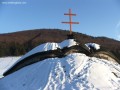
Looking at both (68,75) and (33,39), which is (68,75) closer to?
(68,75)

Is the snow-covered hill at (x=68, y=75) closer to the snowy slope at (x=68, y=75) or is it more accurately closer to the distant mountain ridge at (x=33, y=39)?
the snowy slope at (x=68, y=75)

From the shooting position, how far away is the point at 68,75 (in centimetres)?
1903

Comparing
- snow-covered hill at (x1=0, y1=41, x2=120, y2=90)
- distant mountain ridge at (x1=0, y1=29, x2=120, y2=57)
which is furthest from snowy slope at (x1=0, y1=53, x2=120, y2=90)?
distant mountain ridge at (x1=0, y1=29, x2=120, y2=57)

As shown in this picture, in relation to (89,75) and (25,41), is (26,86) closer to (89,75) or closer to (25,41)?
(89,75)

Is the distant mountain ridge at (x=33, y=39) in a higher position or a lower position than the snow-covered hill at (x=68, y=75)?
lower

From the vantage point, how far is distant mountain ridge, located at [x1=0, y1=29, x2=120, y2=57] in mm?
51469

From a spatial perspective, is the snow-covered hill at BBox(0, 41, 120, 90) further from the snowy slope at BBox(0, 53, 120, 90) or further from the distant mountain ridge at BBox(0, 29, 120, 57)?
the distant mountain ridge at BBox(0, 29, 120, 57)

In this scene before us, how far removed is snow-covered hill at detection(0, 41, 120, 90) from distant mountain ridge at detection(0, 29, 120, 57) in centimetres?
2832

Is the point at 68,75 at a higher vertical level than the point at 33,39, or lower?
higher

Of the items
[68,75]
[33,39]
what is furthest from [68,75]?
[33,39]

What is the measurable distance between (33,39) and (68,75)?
4070 centimetres

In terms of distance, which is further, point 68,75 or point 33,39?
point 33,39

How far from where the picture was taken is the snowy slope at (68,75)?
18078 millimetres

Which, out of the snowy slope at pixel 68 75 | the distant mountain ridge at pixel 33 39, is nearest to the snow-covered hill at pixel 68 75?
the snowy slope at pixel 68 75
